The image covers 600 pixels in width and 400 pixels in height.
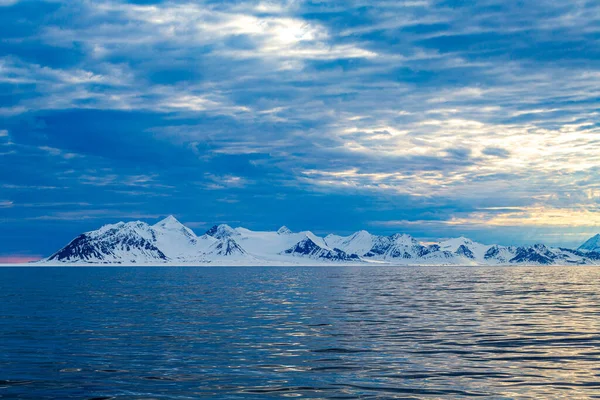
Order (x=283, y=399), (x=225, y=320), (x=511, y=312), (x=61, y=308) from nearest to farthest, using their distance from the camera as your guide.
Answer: (x=283, y=399), (x=225, y=320), (x=511, y=312), (x=61, y=308)

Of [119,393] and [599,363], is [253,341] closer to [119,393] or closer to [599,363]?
[119,393]

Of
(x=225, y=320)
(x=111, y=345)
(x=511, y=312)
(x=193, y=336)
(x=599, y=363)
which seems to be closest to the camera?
(x=599, y=363)

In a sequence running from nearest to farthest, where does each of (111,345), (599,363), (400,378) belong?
(400,378) < (599,363) < (111,345)

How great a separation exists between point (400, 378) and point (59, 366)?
18400 mm

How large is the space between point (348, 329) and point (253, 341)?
32.8 feet

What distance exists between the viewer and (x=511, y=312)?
216 ft

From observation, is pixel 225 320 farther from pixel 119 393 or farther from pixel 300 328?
pixel 119 393

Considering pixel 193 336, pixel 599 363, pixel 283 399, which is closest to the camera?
pixel 283 399

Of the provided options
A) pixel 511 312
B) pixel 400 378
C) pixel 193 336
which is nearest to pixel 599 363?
pixel 400 378

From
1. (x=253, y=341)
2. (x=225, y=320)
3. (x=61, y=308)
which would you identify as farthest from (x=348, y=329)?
(x=61, y=308)

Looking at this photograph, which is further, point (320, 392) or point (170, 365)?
point (170, 365)

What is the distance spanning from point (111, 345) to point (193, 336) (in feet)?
22.0

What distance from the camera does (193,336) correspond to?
46844mm

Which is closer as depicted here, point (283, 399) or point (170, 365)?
point (283, 399)
